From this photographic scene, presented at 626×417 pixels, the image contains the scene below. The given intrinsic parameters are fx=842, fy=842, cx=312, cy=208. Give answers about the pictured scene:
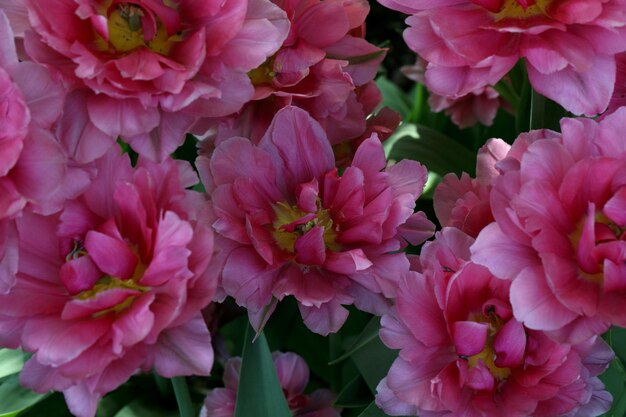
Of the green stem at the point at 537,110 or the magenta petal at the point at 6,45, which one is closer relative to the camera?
the magenta petal at the point at 6,45

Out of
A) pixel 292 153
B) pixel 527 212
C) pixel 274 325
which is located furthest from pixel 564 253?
pixel 274 325

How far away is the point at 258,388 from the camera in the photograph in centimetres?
54

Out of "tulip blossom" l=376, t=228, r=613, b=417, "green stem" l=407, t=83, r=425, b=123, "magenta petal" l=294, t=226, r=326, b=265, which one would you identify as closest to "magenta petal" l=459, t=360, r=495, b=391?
"tulip blossom" l=376, t=228, r=613, b=417

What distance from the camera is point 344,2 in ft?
1.84

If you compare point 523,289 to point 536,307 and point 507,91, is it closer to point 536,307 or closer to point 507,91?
point 536,307

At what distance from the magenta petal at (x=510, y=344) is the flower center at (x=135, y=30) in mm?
247

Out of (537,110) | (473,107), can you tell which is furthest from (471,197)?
(473,107)

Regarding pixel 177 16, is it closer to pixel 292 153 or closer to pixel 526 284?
pixel 292 153

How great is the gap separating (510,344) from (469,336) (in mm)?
25

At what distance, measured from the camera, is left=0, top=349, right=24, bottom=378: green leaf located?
666 millimetres

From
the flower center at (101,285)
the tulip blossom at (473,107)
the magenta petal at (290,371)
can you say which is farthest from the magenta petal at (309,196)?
the tulip blossom at (473,107)

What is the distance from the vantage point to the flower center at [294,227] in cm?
53

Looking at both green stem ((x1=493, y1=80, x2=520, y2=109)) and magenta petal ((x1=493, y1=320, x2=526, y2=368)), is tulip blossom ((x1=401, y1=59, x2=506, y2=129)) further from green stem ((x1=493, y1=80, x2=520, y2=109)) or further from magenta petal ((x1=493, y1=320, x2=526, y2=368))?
magenta petal ((x1=493, y1=320, x2=526, y2=368))

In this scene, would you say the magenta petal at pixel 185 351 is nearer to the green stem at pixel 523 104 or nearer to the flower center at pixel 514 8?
the flower center at pixel 514 8
